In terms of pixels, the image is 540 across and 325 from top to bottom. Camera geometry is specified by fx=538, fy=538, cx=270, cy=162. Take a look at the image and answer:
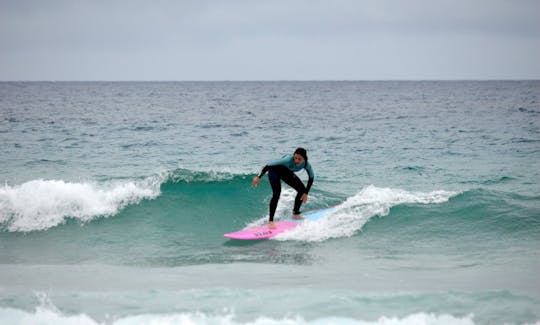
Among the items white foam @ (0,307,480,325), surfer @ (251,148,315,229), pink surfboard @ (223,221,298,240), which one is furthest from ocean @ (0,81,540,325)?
surfer @ (251,148,315,229)

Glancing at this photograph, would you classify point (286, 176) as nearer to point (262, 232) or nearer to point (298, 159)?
point (298, 159)

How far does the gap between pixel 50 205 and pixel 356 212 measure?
6.72 metres

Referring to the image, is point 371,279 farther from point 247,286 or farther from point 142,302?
point 142,302

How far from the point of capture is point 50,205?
11.9 meters

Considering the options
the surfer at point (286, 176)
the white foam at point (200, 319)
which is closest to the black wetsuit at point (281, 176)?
the surfer at point (286, 176)

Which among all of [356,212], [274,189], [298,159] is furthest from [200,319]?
[356,212]

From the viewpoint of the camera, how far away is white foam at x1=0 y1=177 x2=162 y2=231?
11469mm

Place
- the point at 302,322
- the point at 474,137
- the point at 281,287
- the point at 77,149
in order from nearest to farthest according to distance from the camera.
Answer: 1. the point at 302,322
2. the point at 281,287
3. the point at 77,149
4. the point at 474,137

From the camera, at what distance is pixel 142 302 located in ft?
20.9

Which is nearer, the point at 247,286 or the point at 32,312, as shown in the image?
the point at 32,312

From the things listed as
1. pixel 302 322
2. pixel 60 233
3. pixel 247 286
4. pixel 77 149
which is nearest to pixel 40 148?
pixel 77 149

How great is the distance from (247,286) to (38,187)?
7.03m

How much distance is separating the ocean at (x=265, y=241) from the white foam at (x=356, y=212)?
42 millimetres

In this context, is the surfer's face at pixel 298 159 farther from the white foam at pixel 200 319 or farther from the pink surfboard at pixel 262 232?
the white foam at pixel 200 319
